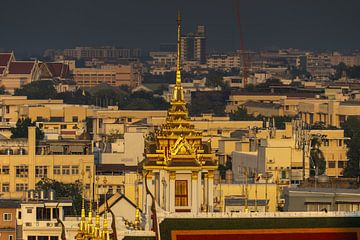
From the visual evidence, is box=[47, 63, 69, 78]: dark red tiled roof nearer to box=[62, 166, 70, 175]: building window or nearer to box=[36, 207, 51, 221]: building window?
box=[62, 166, 70, 175]: building window

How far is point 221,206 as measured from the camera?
123ft

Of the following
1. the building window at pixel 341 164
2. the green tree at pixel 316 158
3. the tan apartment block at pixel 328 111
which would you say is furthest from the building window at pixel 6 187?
the tan apartment block at pixel 328 111

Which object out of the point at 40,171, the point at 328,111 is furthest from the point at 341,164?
the point at 328,111

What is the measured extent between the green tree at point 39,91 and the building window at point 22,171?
53.2 metres

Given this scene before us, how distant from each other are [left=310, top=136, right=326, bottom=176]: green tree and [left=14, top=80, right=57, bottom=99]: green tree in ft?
161

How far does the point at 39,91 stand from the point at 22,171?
61036 millimetres

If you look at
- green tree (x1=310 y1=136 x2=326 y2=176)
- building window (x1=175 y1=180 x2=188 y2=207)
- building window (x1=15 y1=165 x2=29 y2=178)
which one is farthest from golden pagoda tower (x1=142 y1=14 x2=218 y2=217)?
building window (x1=15 y1=165 x2=29 y2=178)

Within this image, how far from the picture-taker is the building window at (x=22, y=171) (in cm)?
5694

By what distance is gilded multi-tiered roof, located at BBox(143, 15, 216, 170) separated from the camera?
30.2 metres

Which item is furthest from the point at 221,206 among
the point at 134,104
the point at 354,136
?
the point at 134,104

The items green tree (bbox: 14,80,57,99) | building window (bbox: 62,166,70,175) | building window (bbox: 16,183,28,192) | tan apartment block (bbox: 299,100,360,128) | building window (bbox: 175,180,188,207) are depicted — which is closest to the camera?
building window (bbox: 175,180,188,207)

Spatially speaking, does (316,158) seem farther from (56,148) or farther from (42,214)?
(42,214)

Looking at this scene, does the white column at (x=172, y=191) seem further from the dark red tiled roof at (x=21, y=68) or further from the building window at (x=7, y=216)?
the dark red tiled roof at (x=21, y=68)

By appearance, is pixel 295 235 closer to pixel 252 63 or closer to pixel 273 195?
pixel 273 195
